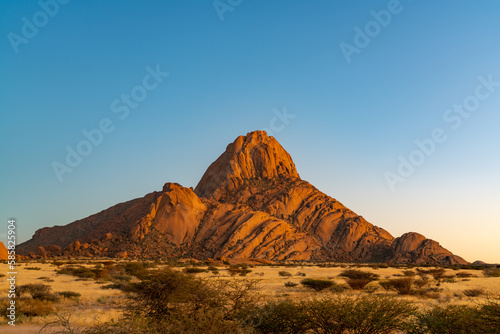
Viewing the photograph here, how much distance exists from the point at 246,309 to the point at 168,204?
97.5m

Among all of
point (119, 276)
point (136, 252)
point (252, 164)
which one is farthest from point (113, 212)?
point (119, 276)

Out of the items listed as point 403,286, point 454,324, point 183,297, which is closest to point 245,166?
point 403,286

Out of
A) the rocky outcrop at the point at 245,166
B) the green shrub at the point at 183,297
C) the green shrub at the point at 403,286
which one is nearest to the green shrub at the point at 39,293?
the green shrub at the point at 183,297

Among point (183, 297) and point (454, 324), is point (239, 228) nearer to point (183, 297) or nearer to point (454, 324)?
point (183, 297)

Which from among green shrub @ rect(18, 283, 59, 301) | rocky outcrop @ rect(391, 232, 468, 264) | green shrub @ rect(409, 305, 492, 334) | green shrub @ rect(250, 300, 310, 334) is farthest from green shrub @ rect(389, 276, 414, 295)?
rocky outcrop @ rect(391, 232, 468, 264)

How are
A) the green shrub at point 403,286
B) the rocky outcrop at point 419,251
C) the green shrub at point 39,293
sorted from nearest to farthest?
the green shrub at point 39,293, the green shrub at point 403,286, the rocky outcrop at point 419,251

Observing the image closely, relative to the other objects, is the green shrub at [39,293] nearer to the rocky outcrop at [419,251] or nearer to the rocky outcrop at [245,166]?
the rocky outcrop at [419,251]

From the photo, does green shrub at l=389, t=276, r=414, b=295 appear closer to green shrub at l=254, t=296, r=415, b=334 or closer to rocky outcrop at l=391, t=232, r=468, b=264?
green shrub at l=254, t=296, r=415, b=334

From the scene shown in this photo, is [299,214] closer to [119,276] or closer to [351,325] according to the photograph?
[119,276]

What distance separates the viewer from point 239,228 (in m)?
99.2

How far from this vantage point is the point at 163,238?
325 ft

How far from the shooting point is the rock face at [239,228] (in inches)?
3787

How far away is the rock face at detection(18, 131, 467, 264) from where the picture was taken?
316 feet

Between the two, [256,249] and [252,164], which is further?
[252,164]
